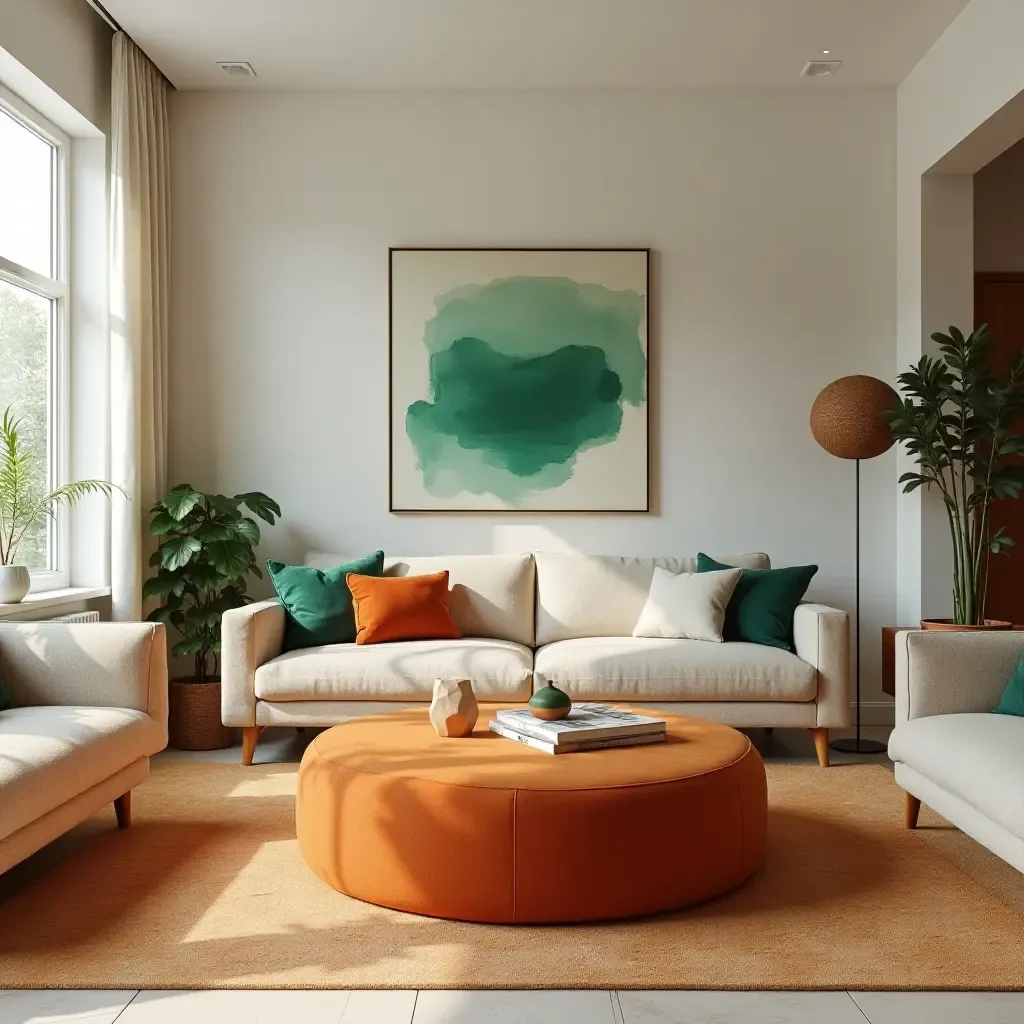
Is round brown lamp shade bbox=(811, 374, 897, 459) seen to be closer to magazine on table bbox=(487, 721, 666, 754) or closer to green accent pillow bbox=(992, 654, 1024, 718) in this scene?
green accent pillow bbox=(992, 654, 1024, 718)

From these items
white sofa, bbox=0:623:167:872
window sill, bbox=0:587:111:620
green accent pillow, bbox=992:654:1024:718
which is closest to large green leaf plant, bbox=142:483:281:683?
window sill, bbox=0:587:111:620

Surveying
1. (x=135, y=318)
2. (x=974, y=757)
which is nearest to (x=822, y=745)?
(x=974, y=757)

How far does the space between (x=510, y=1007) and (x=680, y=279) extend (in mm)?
3949

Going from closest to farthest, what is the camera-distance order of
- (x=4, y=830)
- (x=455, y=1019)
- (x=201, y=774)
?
(x=455, y=1019)
(x=4, y=830)
(x=201, y=774)

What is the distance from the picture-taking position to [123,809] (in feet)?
11.5

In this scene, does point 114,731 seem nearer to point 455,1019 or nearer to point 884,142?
point 455,1019

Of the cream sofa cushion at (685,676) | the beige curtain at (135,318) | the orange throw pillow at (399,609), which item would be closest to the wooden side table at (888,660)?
the cream sofa cushion at (685,676)

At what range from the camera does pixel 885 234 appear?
539cm

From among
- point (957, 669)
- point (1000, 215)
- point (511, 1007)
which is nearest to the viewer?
point (511, 1007)

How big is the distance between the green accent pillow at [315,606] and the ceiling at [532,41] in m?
2.36

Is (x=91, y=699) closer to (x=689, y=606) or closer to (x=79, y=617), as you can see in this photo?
(x=79, y=617)

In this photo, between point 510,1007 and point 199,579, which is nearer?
point 510,1007

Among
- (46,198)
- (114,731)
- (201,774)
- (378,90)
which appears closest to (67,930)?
(114,731)

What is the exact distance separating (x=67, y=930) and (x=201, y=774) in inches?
67.6
